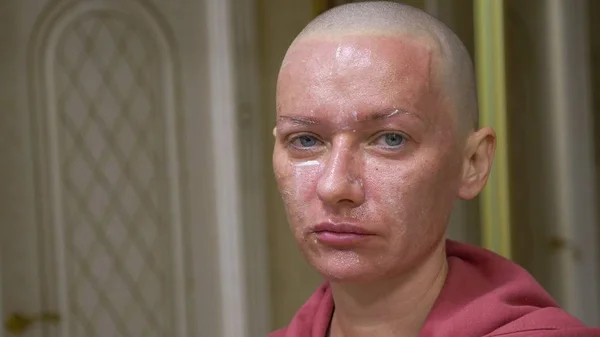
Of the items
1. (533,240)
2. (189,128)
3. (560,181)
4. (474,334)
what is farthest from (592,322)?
(189,128)

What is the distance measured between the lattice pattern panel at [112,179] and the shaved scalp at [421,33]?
47.3 inches

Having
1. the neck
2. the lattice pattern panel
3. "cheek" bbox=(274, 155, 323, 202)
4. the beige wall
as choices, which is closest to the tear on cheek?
"cheek" bbox=(274, 155, 323, 202)

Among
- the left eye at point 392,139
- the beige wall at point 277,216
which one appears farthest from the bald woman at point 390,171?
the beige wall at point 277,216

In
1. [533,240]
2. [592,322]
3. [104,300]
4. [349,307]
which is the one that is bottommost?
[104,300]

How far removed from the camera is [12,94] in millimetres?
1979

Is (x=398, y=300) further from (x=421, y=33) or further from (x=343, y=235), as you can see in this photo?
(x=421, y=33)

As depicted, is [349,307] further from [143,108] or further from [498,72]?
[143,108]

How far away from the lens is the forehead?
958 mm

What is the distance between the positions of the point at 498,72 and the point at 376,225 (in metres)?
0.74

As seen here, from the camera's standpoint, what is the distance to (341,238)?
0.96m

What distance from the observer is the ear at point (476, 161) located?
3.46 feet

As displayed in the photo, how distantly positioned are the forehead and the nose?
0.07 m

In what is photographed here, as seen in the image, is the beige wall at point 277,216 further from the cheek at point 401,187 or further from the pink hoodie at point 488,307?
the cheek at point 401,187

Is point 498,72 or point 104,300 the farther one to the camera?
point 104,300
